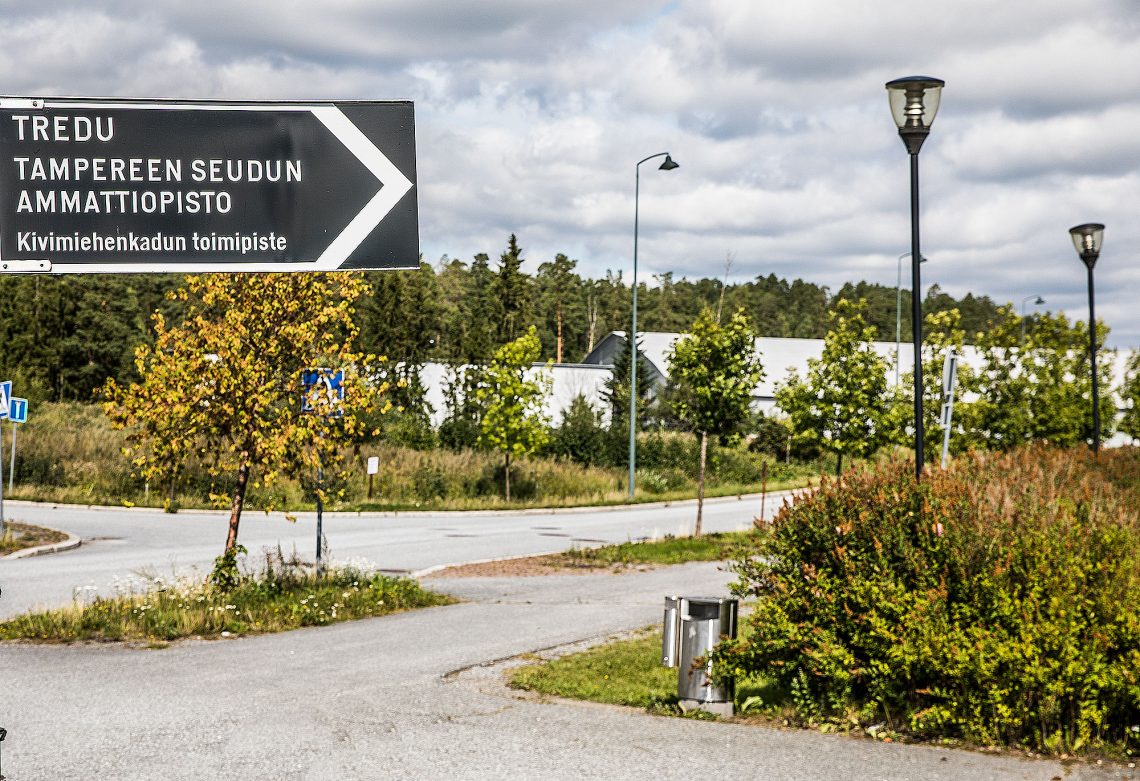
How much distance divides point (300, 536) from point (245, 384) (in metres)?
11.3

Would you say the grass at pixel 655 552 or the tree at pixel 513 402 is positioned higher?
the tree at pixel 513 402

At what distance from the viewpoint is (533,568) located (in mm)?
17594

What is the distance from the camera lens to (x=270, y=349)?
12.7 metres

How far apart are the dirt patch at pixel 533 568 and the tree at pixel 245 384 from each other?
428 cm

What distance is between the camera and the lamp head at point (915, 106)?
9.91m

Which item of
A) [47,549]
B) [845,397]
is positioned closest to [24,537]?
[47,549]

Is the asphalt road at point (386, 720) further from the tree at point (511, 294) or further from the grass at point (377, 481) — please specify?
the tree at point (511, 294)

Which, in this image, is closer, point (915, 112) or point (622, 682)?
point (622, 682)

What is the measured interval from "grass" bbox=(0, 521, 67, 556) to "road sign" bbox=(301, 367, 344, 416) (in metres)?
9.40

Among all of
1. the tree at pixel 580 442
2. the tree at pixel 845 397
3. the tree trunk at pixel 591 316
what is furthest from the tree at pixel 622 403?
the tree trunk at pixel 591 316

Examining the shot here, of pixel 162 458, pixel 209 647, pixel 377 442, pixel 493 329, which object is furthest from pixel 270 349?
pixel 493 329

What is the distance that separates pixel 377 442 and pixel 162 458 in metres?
25.0

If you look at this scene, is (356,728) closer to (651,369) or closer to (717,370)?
(717,370)

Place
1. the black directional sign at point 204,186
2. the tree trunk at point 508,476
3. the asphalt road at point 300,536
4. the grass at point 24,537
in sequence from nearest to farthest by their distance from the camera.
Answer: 1. the black directional sign at point 204,186
2. the asphalt road at point 300,536
3. the grass at point 24,537
4. the tree trunk at point 508,476
